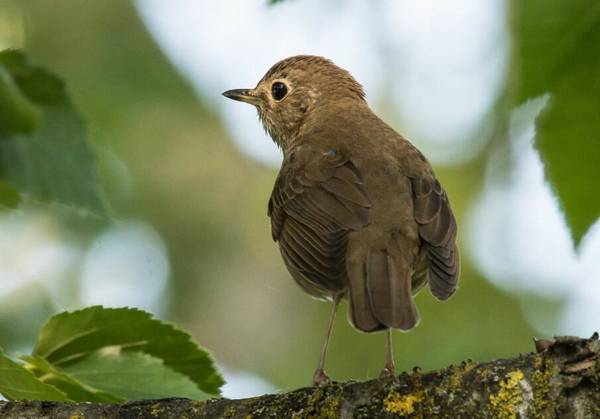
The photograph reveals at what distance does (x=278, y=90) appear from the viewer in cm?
785

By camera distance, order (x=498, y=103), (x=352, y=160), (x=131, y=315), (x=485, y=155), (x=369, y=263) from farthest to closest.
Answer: (x=485, y=155) < (x=498, y=103) < (x=352, y=160) < (x=369, y=263) < (x=131, y=315)

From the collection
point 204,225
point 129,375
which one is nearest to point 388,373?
point 129,375

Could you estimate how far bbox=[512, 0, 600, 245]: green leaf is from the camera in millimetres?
2680

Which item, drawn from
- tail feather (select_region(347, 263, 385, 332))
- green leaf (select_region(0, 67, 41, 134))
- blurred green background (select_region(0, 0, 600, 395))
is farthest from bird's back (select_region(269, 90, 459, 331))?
blurred green background (select_region(0, 0, 600, 395))

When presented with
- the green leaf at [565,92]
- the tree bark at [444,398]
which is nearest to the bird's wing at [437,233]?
the tree bark at [444,398]

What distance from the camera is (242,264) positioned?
37.1 ft

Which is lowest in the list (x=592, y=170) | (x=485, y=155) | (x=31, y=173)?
(x=31, y=173)

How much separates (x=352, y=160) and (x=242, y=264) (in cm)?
566

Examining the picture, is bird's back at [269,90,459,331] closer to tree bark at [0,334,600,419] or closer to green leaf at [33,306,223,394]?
tree bark at [0,334,600,419]

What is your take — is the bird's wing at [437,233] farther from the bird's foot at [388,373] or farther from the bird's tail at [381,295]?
the bird's foot at [388,373]

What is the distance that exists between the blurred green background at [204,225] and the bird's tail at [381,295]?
132 inches

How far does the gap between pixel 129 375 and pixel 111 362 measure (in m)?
0.08

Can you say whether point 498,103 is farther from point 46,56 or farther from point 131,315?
point 131,315

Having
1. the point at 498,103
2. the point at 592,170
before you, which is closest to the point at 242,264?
the point at 498,103
